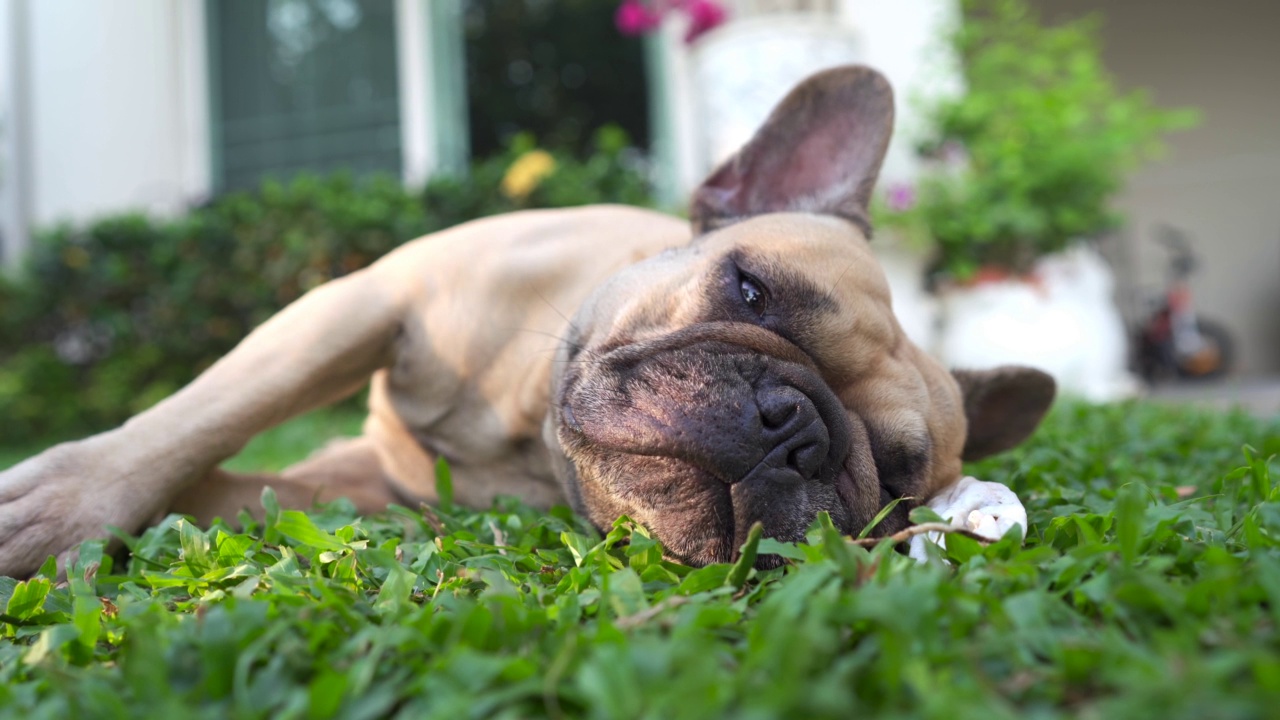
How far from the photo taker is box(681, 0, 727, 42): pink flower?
6.87m

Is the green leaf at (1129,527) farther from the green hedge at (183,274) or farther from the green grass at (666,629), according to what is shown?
the green hedge at (183,274)

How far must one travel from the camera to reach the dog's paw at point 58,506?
1.89m

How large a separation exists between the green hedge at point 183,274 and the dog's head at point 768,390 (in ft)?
13.5

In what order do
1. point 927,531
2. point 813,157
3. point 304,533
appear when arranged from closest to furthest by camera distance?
point 927,531 → point 304,533 → point 813,157

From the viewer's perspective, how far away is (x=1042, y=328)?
20.3ft

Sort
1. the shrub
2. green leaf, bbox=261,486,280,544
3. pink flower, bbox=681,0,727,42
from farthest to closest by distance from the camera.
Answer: pink flower, bbox=681,0,727,42
the shrub
green leaf, bbox=261,486,280,544

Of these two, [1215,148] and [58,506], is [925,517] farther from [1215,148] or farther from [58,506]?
[1215,148]

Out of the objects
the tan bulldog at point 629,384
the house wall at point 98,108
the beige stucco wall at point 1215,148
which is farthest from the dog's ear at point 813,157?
the beige stucco wall at point 1215,148

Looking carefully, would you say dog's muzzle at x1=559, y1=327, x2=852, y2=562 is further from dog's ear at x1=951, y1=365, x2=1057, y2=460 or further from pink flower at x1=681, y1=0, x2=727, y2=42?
pink flower at x1=681, y1=0, x2=727, y2=42

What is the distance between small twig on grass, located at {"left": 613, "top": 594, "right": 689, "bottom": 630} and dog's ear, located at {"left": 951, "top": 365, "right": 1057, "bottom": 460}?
1.50m

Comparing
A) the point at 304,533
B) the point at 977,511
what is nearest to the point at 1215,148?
the point at 977,511

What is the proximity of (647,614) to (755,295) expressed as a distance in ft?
3.06

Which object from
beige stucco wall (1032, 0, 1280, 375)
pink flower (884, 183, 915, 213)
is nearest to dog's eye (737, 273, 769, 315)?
pink flower (884, 183, 915, 213)

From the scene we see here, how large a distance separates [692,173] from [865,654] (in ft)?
24.9
